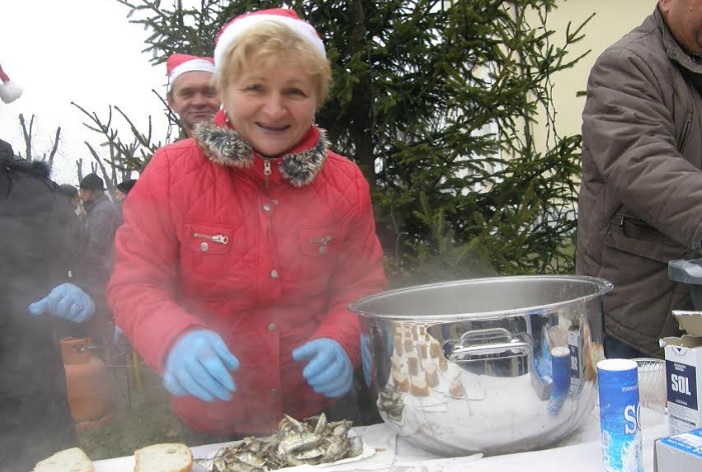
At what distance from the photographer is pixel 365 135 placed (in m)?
3.35

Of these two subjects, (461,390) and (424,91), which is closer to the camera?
(461,390)

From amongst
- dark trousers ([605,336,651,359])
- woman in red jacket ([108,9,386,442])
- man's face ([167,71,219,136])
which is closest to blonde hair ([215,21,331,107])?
woman in red jacket ([108,9,386,442])

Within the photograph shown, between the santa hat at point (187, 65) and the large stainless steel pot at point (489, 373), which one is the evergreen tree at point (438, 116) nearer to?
the santa hat at point (187, 65)

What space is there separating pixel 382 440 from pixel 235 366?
0.36 metres

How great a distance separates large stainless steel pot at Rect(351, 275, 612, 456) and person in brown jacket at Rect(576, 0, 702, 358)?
0.60m

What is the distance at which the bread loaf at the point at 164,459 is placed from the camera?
3.94 ft

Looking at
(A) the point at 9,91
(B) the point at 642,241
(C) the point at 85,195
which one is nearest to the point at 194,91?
(A) the point at 9,91

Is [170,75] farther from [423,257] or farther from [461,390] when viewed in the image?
[461,390]

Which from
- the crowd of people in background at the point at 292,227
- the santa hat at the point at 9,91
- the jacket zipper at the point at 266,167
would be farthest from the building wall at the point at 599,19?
the santa hat at the point at 9,91

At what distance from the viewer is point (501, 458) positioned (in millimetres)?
1152

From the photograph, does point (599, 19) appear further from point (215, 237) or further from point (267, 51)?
point (215, 237)

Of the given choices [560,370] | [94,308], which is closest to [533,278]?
[560,370]

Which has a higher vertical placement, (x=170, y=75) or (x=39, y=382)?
(x=170, y=75)

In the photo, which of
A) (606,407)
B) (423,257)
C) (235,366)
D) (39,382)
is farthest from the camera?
(423,257)
